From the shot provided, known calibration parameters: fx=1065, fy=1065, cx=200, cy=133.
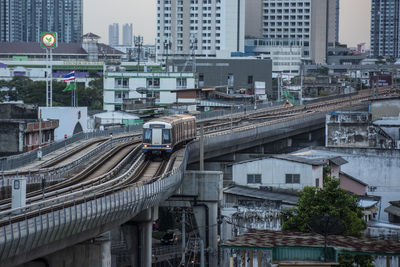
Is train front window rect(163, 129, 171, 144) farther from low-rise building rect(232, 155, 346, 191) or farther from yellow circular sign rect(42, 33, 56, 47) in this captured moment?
yellow circular sign rect(42, 33, 56, 47)

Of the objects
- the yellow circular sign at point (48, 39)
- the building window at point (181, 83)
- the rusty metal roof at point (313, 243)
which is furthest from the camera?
the building window at point (181, 83)

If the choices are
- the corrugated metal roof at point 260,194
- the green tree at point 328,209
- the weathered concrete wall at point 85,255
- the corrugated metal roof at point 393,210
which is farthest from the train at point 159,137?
the weathered concrete wall at point 85,255

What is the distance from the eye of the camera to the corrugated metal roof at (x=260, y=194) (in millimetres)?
52072

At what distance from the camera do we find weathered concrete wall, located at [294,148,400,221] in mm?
63384

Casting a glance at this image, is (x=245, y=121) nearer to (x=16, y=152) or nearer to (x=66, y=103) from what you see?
(x=16, y=152)

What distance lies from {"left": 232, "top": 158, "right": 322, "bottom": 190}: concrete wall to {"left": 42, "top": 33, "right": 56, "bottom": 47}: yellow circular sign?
2663cm

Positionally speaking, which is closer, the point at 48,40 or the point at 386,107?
the point at 48,40

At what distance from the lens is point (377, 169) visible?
211ft

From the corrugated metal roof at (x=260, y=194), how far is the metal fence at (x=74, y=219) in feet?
37.6

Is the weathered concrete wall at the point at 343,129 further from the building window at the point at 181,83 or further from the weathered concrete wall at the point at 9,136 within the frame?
the building window at the point at 181,83

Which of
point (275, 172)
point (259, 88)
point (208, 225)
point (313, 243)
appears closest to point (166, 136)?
point (275, 172)

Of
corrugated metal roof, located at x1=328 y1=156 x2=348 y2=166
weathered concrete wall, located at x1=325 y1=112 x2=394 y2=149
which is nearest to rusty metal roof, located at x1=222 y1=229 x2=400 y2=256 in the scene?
corrugated metal roof, located at x1=328 y1=156 x2=348 y2=166

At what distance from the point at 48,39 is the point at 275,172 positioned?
95.5ft

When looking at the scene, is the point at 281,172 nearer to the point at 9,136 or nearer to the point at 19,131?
the point at 19,131
